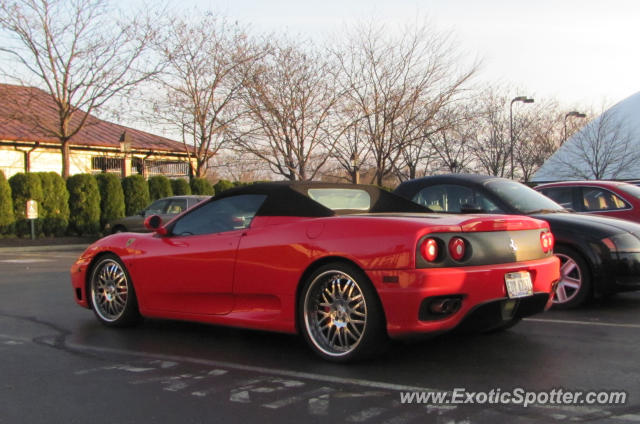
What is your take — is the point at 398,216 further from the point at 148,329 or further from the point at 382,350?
the point at 148,329

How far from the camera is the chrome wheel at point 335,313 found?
4875 millimetres

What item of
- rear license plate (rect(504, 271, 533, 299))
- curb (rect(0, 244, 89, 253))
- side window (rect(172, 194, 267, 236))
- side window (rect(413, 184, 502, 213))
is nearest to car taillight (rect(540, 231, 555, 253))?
rear license plate (rect(504, 271, 533, 299))

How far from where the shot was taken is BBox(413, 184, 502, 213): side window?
7825 mm

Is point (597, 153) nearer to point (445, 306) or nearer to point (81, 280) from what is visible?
point (81, 280)

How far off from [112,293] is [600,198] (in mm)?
6614

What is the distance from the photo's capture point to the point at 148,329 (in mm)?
6641

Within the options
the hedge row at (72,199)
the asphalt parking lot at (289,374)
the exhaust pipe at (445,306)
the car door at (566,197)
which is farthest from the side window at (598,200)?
the hedge row at (72,199)

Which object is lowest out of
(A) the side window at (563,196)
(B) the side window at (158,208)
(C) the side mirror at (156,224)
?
(C) the side mirror at (156,224)

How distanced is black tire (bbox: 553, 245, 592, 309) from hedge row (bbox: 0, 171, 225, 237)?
20646 millimetres

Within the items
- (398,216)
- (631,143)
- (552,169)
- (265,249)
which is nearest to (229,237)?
(265,249)

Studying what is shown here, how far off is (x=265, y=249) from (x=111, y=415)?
186 centimetres

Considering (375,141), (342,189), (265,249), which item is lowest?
(265,249)

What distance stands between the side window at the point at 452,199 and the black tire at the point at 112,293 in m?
3.40

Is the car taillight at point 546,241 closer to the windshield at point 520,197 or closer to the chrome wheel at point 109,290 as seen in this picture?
the windshield at point 520,197
